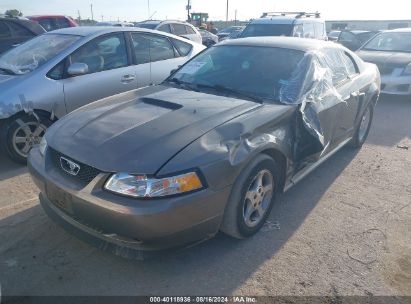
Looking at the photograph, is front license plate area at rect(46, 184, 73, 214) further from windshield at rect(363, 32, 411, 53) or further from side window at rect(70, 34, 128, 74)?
windshield at rect(363, 32, 411, 53)

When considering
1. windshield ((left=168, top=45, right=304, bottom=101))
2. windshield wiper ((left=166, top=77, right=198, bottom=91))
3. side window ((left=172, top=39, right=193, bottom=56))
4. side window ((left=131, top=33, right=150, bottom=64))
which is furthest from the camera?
side window ((left=172, top=39, right=193, bottom=56))

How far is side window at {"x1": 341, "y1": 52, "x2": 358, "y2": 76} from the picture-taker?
457cm

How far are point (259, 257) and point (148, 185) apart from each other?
1.14 meters

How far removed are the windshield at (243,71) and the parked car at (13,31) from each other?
5.43 m

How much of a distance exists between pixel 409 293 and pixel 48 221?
2939 millimetres

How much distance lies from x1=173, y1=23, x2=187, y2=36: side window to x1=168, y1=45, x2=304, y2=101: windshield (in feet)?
32.4

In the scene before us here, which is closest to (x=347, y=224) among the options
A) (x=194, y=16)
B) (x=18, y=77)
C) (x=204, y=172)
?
(x=204, y=172)

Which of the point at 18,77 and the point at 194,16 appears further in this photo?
the point at 194,16

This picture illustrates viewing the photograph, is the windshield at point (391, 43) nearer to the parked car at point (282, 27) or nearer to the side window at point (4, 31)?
the parked car at point (282, 27)

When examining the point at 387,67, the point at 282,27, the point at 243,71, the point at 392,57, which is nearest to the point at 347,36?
the point at 282,27

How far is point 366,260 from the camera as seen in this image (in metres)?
2.85

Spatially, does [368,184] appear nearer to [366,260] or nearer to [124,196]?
[366,260]

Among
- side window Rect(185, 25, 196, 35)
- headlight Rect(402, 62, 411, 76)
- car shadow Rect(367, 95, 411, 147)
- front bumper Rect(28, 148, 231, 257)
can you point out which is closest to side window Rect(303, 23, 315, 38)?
car shadow Rect(367, 95, 411, 147)

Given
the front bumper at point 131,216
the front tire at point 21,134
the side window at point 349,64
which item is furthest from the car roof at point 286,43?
the front tire at point 21,134
